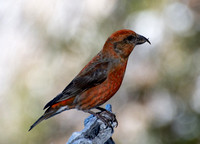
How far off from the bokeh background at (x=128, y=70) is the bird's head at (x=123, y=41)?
96.0 inches

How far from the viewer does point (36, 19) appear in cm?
666

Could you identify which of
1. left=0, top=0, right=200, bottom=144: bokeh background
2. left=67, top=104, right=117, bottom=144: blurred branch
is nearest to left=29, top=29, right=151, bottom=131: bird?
left=67, top=104, right=117, bottom=144: blurred branch

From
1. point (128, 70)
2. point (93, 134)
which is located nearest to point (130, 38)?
point (93, 134)

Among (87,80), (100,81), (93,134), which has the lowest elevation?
(93,134)

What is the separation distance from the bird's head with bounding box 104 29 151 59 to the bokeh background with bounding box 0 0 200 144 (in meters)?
2.44

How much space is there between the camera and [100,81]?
3857mm

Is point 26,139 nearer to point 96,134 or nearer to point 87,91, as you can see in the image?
point 87,91

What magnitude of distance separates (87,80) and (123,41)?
584mm

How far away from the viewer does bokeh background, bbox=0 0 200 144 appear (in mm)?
6223

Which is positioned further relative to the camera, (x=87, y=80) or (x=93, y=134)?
(x=87, y=80)

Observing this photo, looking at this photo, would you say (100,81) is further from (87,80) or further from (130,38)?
(130,38)

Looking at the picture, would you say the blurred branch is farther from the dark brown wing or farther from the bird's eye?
the bird's eye

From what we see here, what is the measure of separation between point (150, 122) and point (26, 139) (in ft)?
7.22

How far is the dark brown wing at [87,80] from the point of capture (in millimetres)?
3871
